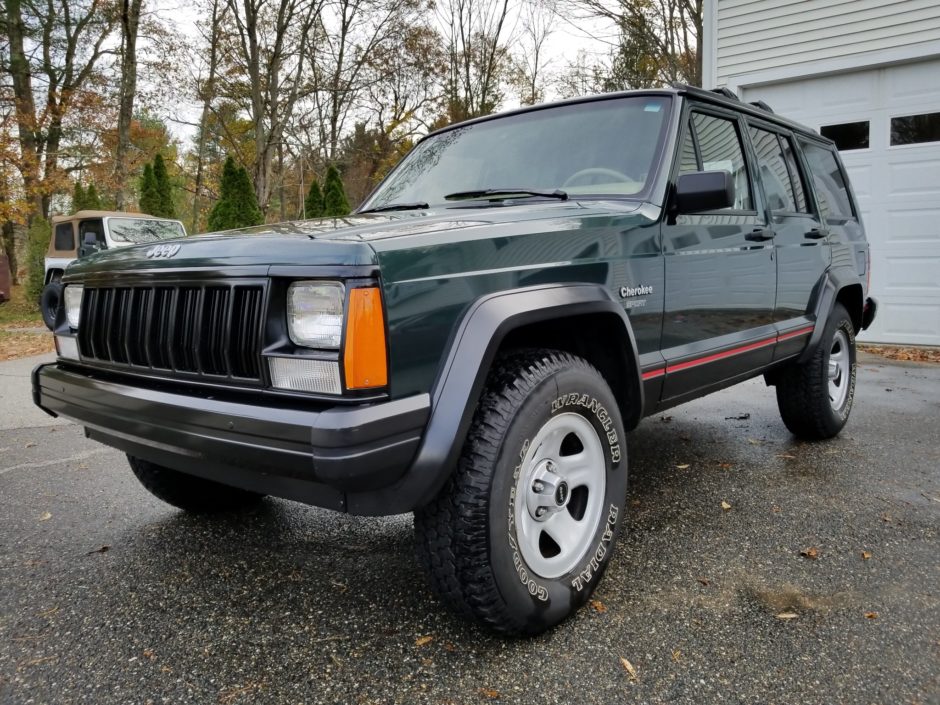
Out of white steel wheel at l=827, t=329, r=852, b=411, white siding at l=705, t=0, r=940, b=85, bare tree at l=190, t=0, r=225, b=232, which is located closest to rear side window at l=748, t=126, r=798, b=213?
white steel wheel at l=827, t=329, r=852, b=411

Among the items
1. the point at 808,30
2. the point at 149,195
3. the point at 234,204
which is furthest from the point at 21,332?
the point at 808,30

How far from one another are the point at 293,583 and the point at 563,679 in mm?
1069

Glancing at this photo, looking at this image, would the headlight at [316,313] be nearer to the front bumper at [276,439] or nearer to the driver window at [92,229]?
the front bumper at [276,439]

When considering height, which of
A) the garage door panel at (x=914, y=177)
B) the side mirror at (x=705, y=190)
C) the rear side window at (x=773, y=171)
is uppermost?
the garage door panel at (x=914, y=177)

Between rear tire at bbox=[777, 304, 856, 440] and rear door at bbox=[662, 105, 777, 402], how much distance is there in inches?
27.9

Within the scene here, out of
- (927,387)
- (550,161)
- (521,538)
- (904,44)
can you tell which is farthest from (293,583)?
(904,44)

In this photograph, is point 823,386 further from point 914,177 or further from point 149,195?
point 149,195

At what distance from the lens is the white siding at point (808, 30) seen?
7.87 meters

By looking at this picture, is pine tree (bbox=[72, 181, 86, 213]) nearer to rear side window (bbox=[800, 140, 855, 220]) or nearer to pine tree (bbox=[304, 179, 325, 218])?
pine tree (bbox=[304, 179, 325, 218])

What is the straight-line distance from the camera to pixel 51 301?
2.66 m

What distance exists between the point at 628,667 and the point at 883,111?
8489 mm

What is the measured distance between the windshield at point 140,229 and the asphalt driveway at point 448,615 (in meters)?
11.3

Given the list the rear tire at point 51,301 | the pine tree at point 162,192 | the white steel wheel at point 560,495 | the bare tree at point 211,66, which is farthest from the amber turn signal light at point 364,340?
the bare tree at point 211,66

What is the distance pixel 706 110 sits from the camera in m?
3.17
